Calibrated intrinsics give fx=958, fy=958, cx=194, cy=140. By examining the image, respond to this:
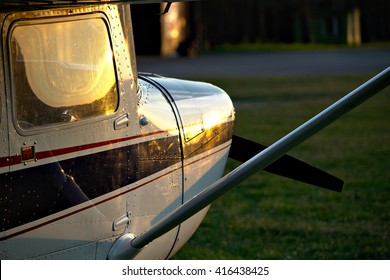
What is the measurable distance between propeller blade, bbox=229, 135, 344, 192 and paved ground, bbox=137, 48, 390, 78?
20.9 m

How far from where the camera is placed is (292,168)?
5.88 m

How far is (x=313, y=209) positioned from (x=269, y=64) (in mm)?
24437

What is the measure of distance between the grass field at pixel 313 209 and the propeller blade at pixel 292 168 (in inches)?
79.7

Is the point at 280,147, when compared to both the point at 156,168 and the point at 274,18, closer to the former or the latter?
the point at 156,168

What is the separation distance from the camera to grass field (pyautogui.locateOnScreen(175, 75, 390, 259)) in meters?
8.12

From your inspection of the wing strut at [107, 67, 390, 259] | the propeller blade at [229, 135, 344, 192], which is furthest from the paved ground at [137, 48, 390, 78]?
the wing strut at [107, 67, 390, 259]

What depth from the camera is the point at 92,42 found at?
4.62 meters

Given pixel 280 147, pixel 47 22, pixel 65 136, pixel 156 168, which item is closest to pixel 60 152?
pixel 65 136

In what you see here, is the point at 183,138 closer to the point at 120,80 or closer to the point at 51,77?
the point at 120,80

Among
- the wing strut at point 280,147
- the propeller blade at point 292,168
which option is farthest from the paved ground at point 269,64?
the wing strut at point 280,147

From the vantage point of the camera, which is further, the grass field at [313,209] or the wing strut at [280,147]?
the grass field at [313,209]

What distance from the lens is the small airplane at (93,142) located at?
13.6 ft

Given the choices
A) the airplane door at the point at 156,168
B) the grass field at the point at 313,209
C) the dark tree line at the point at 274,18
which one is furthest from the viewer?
the dark tree line at the point at 274,18

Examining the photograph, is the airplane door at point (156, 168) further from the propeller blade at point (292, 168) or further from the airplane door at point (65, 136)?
the propeller blade at point (292, 168)
